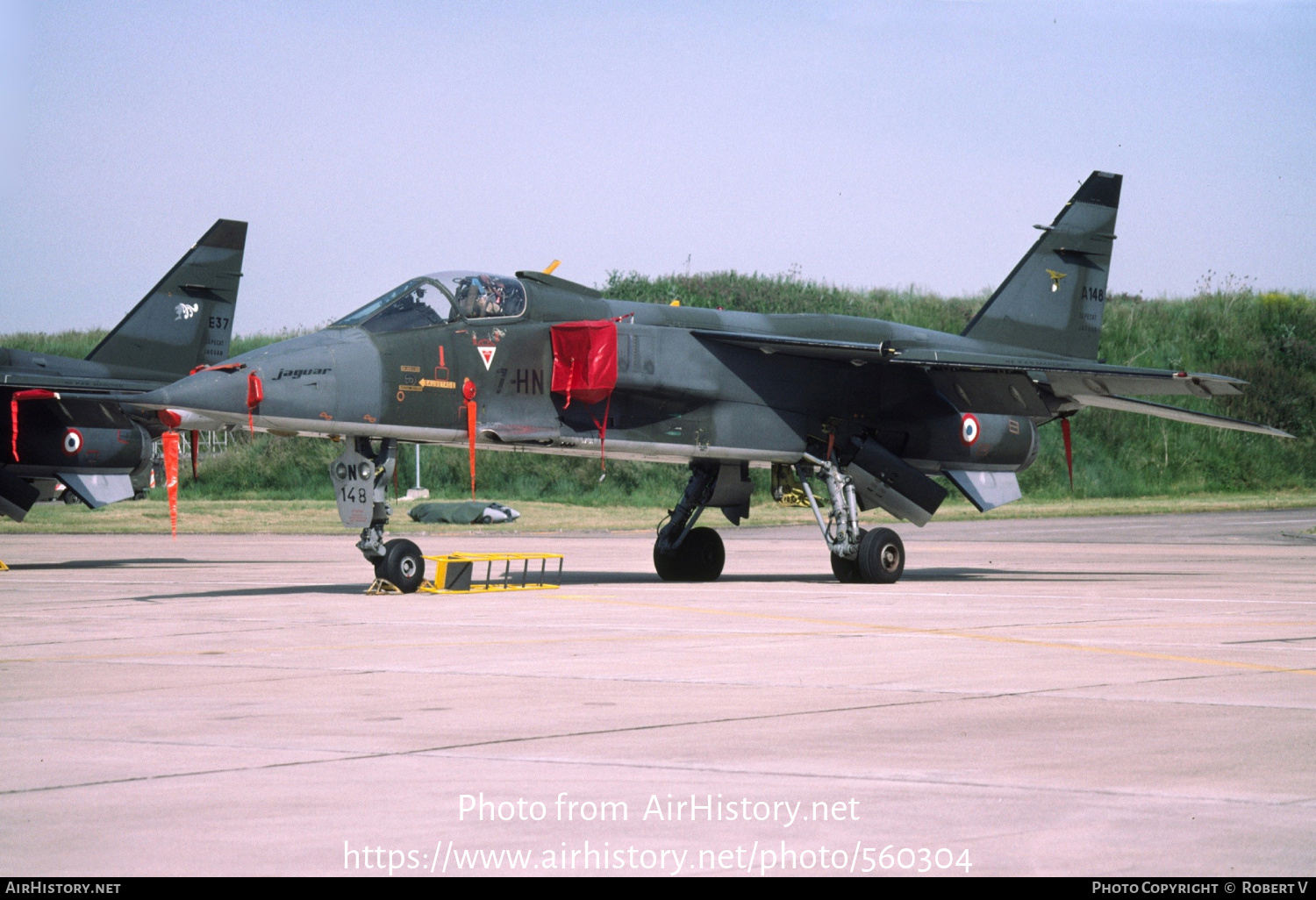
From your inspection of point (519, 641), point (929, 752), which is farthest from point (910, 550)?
point (929, 752)

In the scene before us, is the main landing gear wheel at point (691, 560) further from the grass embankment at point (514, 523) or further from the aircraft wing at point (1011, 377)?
the grass embankment at point (514, 523)

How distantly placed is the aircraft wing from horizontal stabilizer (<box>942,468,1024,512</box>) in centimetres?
122

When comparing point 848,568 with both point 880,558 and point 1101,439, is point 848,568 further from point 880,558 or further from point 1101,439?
point 1101,439

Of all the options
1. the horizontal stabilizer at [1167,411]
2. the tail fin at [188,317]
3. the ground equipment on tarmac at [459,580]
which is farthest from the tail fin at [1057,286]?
the tail fin at [188,317]

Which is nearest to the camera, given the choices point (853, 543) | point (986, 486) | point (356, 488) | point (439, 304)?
point (356, 488)

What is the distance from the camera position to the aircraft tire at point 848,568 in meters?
17.6

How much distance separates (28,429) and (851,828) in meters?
21.2

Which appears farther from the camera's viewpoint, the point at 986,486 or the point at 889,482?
the point at 986,486

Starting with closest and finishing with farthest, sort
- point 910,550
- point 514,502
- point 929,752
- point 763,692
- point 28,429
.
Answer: point 929,752, point 763,692, point 28,429, point 910,550, point 514,502

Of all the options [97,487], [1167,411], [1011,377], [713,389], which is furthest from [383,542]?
[1167,411]

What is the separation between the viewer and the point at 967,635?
35.7 ft

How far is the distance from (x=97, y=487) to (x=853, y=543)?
1333cm

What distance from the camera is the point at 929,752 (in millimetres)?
5875
